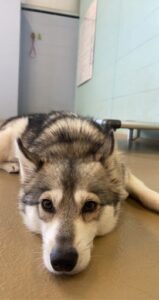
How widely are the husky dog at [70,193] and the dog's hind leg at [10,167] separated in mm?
681

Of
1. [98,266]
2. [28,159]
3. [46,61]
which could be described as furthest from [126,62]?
[98,266]

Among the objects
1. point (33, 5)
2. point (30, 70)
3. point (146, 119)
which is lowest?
point (146, 119)

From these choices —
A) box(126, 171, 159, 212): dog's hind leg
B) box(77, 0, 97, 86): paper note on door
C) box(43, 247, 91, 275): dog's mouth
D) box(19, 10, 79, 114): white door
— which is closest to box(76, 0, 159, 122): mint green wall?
box(77, 0, 97, 86): paper note on door

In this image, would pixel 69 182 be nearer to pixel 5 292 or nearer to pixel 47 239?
pixel 47 239

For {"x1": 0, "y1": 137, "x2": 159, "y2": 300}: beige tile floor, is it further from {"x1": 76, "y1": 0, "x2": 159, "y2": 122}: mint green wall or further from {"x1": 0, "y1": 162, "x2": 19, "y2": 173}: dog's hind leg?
{"x1": 76, "y1": 0, "x2": 159, "y2": 122}: mint green wall

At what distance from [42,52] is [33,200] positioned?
6.24 m

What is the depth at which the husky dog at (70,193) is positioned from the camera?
0.92 meters

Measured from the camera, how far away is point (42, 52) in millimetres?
6883

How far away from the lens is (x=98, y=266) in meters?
0.99

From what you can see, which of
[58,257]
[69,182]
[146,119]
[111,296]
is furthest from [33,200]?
[146,119]

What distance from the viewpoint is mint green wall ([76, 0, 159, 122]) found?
3383mm

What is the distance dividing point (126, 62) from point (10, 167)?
2621mm

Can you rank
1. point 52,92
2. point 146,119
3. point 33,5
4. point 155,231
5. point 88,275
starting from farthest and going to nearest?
point 52,92 < point 33,5 < point 146,119 < point 155,231 < point 88,275

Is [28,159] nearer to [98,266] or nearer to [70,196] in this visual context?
[70,196]
